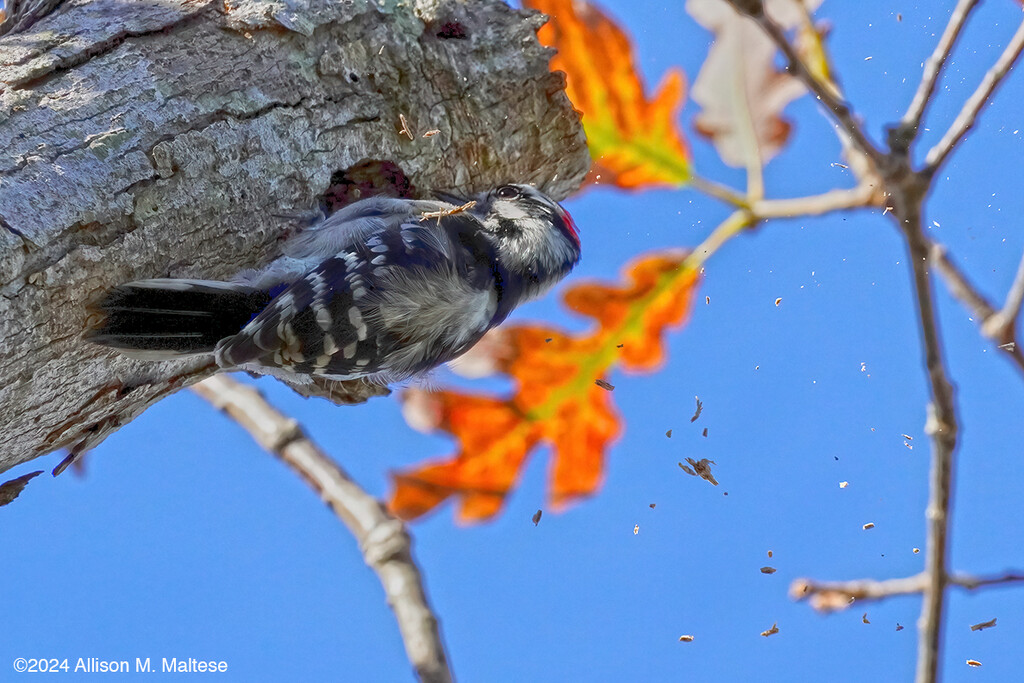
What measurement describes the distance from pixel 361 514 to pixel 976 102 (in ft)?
6.77

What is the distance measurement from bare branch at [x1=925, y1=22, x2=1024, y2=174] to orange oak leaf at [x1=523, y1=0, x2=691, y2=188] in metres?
1.14

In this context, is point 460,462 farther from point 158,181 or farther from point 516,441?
point 158,181

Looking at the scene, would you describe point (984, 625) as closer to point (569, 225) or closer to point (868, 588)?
point (868, 588)

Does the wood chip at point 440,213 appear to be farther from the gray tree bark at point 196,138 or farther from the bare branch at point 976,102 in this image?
the bare branch at point 976,102

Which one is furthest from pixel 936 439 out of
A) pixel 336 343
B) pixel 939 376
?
pixel 336 343

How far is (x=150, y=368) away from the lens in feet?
7.03

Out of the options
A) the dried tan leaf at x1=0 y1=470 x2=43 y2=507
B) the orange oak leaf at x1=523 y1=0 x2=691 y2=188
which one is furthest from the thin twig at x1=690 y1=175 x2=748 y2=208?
the dried tan leaf at x1=0 y1=470 x2=43 y2=507

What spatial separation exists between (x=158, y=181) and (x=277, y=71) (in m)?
0.46

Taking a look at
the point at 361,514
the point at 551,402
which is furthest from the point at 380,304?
the point at 551,402

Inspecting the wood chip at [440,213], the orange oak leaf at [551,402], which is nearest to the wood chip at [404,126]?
the wood chip at [440,213]

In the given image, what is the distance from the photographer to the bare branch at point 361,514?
2.43 metres

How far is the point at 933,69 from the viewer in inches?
72.8

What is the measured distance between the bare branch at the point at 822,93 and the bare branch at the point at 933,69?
0.08 metres

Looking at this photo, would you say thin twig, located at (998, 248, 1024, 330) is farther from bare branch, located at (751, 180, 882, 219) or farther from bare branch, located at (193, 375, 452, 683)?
bare branch, located at (193, 375, 452, 683)
